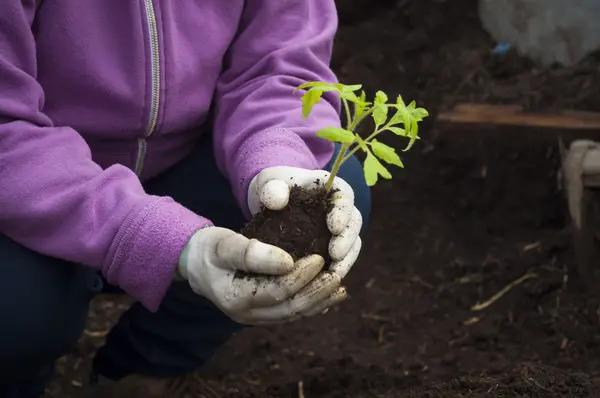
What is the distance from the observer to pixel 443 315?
97.7 inches

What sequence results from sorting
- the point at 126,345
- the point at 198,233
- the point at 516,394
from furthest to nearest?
the point at 126,345
the point at 516,394
the point at 198,233

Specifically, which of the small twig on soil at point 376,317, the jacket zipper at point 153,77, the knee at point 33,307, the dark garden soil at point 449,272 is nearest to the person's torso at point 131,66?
the jacket zipper at point 153,77

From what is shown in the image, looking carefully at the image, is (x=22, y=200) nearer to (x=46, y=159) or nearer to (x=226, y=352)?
(x=46, y=159)

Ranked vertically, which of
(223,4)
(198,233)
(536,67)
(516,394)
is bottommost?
(536,67)

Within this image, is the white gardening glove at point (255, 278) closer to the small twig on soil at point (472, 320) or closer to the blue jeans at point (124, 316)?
the blue jeans at point (124, 316)

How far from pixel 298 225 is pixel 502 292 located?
122 centimetres

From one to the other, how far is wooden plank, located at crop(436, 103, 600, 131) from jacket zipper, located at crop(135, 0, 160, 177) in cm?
124

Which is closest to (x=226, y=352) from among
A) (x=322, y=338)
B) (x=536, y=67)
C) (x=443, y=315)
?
(x=322, y=338)

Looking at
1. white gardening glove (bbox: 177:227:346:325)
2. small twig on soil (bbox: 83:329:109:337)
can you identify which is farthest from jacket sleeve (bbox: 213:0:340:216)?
small twig on soil (bbox: 83:329:109:337)

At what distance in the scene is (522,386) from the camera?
5.32ft

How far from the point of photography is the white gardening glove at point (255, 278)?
4.50 feet

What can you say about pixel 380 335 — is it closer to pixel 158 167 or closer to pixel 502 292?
pixel 502 292

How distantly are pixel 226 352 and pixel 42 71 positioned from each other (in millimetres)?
979

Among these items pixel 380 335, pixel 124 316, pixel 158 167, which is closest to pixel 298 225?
pixel 158 167
